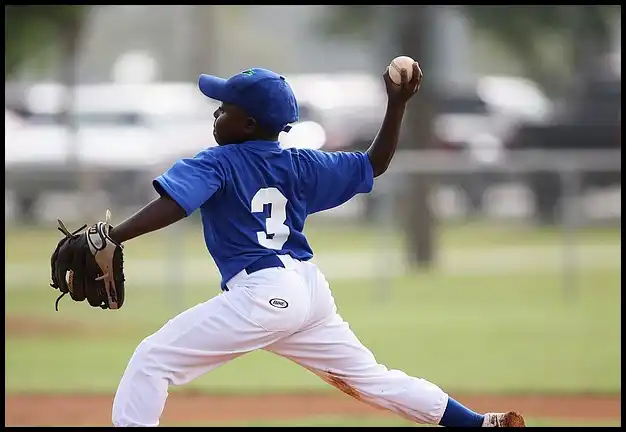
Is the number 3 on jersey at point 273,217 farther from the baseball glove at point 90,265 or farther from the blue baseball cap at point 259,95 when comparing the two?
the baseball glove at point 90,265

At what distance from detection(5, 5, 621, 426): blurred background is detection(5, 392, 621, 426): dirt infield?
0.04 meters

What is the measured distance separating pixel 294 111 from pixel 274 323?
0.79m

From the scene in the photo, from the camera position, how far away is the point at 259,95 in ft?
14.9

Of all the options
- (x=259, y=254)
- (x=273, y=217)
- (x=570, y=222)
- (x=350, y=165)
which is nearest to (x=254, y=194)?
(x=273, y=217)

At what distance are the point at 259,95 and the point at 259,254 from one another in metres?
0.57

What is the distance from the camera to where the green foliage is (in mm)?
13664

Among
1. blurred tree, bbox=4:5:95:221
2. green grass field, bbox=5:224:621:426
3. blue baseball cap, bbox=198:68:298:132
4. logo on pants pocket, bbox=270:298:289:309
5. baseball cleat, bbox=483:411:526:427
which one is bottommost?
baseball cleat, bbox=483:411:526:427

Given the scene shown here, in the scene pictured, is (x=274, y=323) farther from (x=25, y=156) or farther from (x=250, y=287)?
(x=25, y=156)

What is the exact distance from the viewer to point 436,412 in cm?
471

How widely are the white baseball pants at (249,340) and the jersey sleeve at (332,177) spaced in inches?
10.7

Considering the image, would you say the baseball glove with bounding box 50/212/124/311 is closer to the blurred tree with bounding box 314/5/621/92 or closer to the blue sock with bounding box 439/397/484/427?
the blue sock with bounding box 439/397/484/427

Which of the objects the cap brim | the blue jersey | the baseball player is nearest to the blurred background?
the baseball player

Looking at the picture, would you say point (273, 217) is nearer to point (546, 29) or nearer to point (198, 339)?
point (198, 339)

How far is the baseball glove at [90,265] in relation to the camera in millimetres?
4395
